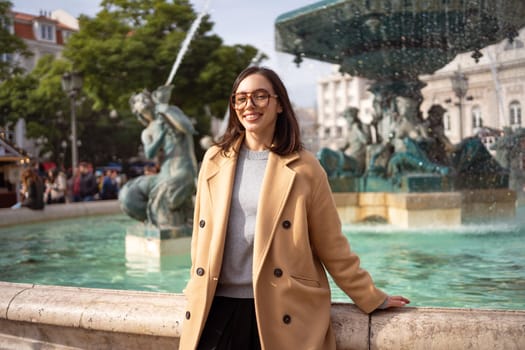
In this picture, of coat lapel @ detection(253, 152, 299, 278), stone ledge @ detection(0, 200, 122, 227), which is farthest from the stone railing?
stone ledge @ detection(0, 200, 122, 227)

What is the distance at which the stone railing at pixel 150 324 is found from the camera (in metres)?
2.41

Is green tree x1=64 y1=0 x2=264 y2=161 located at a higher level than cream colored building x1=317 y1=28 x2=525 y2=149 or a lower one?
higher

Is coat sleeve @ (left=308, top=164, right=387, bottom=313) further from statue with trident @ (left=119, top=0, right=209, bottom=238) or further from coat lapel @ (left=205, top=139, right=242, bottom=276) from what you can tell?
statue with trident @ (left=119, top=0, right=209, bottom=238)

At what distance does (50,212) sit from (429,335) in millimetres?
10681

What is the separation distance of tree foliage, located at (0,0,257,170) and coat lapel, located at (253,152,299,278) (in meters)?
24.6

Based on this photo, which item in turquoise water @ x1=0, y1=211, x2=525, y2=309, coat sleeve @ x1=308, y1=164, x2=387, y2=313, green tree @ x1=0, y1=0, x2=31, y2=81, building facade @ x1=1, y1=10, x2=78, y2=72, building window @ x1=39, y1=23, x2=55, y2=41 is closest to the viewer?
coat sleeve @ x1=308, y1=164, x2=387, y2=313

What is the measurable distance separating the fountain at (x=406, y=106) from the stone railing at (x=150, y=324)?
753 cm

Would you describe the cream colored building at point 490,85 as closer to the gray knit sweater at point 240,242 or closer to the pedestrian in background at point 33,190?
the pedestrian in background at point 33,190

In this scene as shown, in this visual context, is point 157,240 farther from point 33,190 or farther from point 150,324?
point 33,190

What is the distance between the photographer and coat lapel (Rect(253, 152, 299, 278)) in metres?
2.11

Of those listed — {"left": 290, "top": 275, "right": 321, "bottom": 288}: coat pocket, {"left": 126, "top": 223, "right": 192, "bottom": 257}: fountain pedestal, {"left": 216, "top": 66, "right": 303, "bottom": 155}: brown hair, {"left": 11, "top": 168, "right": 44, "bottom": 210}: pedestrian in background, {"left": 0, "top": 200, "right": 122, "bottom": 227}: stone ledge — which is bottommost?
{"left": 0, "top": 200, "right": 122, "bottom": 227}: stone ledge

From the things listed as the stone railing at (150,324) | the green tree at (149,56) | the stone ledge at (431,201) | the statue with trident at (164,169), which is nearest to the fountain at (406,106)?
the stone ledge at (431,201)

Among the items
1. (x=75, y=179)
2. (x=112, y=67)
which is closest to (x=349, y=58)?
(x=75, y=179)

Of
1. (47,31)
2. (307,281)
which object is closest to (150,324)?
(307,281)
